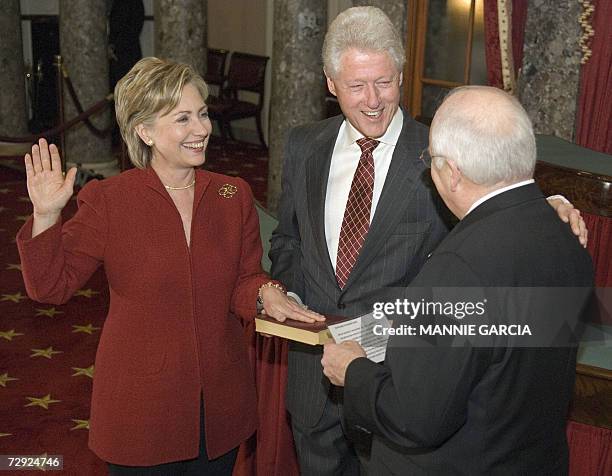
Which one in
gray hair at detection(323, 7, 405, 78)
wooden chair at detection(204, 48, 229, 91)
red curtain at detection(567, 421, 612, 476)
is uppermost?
gray hair at detection(323, 7, 405, 78)

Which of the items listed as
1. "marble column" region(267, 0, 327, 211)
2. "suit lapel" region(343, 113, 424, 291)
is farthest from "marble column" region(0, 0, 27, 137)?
"suit lapel" region(343, 113, 424, 291)

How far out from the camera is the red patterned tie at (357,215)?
8.18 ft

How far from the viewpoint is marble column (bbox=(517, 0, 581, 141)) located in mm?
5223

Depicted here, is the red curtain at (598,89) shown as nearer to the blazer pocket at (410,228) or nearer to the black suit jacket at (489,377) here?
the blazer pocket at (410,228)

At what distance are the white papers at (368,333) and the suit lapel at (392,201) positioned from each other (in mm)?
184

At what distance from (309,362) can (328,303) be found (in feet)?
0.67

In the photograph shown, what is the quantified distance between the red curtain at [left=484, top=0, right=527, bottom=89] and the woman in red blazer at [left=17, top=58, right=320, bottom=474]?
12.2ft

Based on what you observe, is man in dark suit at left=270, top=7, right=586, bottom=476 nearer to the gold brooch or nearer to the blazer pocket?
the blazer pocket

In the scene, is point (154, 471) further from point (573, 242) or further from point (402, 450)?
point (573, 242)

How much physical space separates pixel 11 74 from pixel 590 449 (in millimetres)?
8531

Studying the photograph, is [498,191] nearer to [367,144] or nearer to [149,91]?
[367,144]

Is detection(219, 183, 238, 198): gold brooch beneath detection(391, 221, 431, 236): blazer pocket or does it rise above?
above

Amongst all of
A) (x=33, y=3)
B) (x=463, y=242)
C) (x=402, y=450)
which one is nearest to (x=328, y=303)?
(x=402, y=450)

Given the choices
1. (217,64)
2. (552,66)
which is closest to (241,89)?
(217,64)
